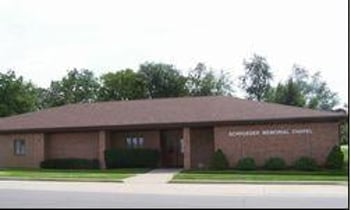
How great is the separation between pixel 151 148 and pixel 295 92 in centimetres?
4312

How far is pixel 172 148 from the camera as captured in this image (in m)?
35.9

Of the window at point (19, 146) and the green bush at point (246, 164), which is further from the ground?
the window at point (19, 146)

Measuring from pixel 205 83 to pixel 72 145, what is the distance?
47515 millimetres

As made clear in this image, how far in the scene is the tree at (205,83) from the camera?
81750 millimetres

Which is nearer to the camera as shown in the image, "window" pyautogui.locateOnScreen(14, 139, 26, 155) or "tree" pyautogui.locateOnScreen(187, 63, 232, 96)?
"window" pyautogui.locateOnScreen(14, 139, 26, 155)

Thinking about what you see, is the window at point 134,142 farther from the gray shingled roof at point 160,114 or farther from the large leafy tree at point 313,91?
the large leafy tree at point 313,91

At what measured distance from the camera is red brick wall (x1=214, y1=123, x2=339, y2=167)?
3086 cm

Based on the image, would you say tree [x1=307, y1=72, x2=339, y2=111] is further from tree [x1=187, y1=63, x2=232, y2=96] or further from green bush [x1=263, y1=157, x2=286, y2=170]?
green bush [x1=263, y1=157, x2=286, y2=170]

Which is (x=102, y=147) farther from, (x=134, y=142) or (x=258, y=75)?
(x=258, y=75)

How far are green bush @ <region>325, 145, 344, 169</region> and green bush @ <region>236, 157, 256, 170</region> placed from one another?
3.54 metres

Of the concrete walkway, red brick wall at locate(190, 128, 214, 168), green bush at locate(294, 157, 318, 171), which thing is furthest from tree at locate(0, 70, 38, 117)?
green bush at locate(294, 157, 318, 171)

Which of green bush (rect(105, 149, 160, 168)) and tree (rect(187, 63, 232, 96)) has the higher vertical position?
tree (rect(187, 63, 232, 96))

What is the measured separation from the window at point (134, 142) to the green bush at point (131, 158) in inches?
56.7

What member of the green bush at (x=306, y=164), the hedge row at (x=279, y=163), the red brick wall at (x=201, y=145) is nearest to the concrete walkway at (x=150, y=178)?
the hedge row at (x=279, y=163)
